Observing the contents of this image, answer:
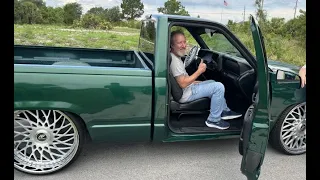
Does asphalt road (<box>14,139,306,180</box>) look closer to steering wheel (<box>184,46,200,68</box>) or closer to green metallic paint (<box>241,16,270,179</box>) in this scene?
green metallic paint (<box>241,16,270,179</box>)

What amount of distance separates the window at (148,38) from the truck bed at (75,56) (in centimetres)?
22

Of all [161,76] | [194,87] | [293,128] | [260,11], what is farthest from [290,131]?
[260,11]

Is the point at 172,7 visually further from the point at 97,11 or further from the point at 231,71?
the point at 231,71

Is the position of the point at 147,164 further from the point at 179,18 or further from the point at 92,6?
the point at 92,6

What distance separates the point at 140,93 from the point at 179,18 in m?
0.89

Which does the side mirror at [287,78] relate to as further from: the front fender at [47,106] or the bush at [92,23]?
the bush at [92,23]

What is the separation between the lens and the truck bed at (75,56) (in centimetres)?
383

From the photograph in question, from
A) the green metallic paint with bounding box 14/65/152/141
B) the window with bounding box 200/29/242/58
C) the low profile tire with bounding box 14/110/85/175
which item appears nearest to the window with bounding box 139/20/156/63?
the green metallic paint with bounding box 14/65/152/141

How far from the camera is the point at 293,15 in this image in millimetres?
12000

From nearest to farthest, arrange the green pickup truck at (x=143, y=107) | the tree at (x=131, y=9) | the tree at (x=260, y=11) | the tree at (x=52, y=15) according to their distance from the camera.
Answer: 1. the green pickup truck at (x=143, y=107)
2. the tree at (x=260, y=11)
3. the tree at (x=52, y=15)
4. the tree at (x=131, y=9)

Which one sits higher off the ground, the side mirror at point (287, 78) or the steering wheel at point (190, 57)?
the steering wheel at point (190, 57)

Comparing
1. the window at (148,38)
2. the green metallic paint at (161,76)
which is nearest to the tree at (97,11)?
the window at (148,38)

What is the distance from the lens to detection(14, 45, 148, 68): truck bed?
3830mm

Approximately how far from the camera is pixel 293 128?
10.4 ft
